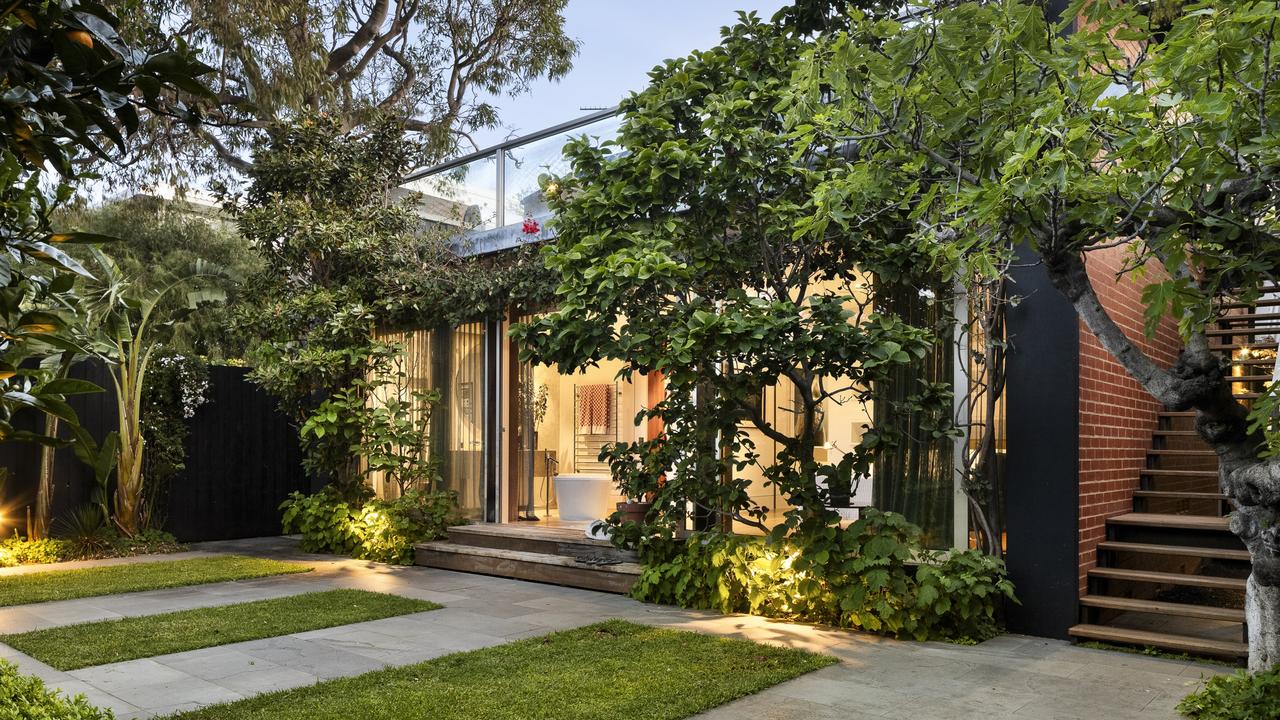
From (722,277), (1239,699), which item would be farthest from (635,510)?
(1239,699)

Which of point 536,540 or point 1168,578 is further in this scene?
point 536,540

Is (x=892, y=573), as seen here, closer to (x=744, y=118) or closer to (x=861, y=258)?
(x=861, y=258)

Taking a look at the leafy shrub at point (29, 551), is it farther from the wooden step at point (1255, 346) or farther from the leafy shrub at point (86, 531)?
the wooden step at point (1255, 346)

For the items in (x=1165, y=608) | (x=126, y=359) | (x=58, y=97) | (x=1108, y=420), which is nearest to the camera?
(x=58, y=97)

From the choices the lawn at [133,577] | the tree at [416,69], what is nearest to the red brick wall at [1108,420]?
the lawn at [133,577]

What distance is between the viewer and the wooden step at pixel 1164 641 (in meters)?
5.47

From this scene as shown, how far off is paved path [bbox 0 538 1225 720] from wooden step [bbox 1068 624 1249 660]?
14 centimetres

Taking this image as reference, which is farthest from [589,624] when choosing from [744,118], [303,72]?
[303,72]

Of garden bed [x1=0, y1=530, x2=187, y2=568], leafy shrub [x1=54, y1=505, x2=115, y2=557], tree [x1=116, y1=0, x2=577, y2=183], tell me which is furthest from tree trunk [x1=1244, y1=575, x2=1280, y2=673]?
tree [x1=116, y1=0, x2=577, y2=183]

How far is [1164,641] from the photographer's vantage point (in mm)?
5742

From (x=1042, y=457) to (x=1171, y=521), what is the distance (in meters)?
1.24

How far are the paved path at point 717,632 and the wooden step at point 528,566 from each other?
31 cm

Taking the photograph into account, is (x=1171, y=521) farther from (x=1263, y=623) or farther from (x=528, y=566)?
(x=528, y=566)

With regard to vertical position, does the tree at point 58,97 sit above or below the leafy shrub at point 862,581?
above
